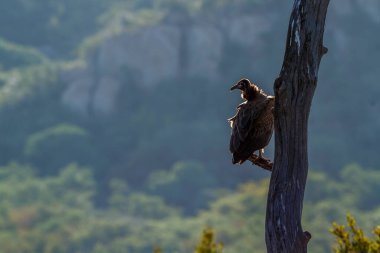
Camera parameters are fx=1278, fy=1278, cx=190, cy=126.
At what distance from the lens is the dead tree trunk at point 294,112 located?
8.95 meters

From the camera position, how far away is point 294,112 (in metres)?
8.99

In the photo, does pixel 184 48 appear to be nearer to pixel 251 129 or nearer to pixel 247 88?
pixel 247 88

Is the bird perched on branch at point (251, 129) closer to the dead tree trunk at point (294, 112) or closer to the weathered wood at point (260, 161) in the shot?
the weathered wood at point (260, 161)

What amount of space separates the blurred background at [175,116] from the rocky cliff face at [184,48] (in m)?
Answer: 0.12

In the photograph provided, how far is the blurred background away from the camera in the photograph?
113 metres

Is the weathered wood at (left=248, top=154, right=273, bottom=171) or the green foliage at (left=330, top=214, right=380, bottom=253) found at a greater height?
the weathered wood at (left=248, top=154, right=273, bottom=171)

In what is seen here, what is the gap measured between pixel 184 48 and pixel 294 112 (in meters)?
111

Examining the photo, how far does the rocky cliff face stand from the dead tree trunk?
110 metres

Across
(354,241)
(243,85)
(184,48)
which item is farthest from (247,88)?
(184,48)

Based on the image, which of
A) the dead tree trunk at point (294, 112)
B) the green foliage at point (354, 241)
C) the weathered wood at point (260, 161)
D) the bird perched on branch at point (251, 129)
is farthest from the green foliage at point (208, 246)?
the dead tree trunk at point (294, 112)

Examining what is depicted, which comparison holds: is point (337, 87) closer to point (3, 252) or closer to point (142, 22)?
point (142, 22)

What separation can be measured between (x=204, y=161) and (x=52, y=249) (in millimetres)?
28333

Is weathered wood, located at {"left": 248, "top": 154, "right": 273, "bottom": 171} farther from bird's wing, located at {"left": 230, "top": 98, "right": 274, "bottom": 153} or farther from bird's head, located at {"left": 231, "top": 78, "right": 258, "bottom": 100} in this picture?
bird's head, located at {"left": 231, "top": 78, "right": 258, "bottom": 100}

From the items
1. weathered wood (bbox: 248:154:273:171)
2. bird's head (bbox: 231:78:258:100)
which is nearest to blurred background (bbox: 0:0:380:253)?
bird's head (bbox: 231:78:258:100)
